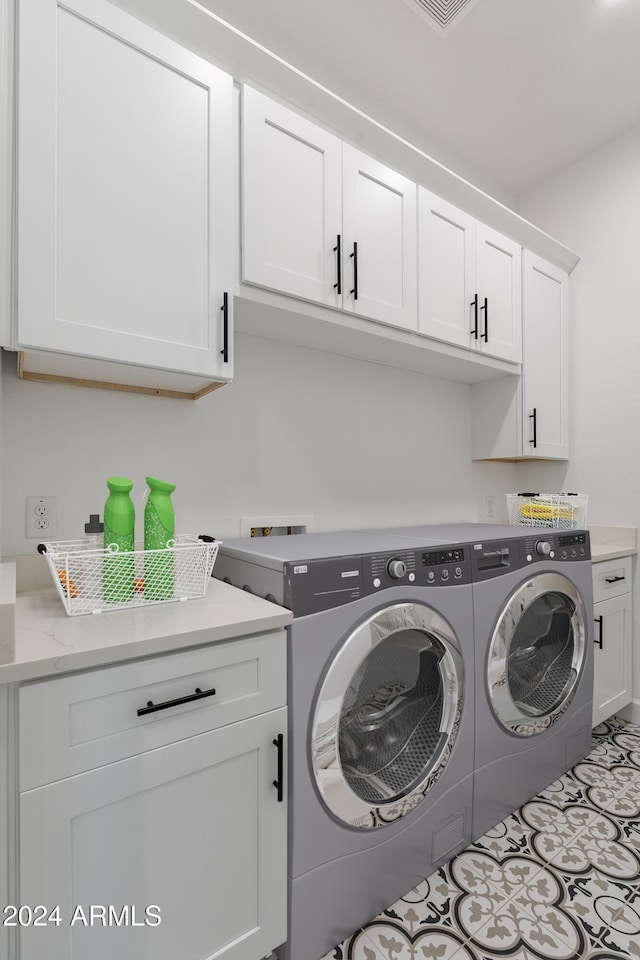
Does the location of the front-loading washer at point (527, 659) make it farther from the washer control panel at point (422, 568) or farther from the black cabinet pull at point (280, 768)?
the black cabinet pull at point (280, 768)

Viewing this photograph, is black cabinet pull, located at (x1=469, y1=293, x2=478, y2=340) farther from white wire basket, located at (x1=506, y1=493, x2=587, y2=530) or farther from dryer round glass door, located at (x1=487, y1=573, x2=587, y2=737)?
dryer round glass door, located at (x1=487, y1=573, x2=587, y2=737)

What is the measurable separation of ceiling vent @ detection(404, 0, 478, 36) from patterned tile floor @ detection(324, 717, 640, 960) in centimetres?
285

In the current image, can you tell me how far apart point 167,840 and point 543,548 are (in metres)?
1.47

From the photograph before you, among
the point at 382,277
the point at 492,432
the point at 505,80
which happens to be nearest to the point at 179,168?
the point at 382,277

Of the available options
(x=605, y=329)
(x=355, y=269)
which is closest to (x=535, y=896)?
(x=355, y=269)

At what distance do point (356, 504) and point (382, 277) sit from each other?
3.12 feet

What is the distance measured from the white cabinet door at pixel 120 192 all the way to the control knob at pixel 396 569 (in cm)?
73

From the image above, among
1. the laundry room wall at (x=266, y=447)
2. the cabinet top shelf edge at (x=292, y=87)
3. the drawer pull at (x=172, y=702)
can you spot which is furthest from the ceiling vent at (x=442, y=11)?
the drawer pull at (x=172, y=702)

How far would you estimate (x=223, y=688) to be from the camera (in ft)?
3.32

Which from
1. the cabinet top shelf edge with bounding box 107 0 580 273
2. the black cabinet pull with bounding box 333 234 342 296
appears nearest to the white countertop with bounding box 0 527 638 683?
the black cabinet pull with bounding box 333 234 342 296

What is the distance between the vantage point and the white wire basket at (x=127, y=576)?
1.08 metres

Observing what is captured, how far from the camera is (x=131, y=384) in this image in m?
1.57

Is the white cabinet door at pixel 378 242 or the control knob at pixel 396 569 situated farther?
the white cabinet door at pixel 378 242

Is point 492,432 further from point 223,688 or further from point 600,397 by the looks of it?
point 223,688
